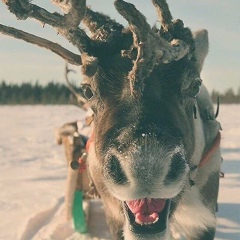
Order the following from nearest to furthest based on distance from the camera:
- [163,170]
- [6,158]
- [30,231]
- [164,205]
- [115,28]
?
1. [163,170]
2. [164,205]
3. [115,28]
4. [30,231]
5. [6,158]

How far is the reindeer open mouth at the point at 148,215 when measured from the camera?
273 cm

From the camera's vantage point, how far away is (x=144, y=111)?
8.72 ft

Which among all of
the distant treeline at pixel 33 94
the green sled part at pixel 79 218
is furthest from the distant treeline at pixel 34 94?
the green sled part at pixel 79 218

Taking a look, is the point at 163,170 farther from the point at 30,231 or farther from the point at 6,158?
the point at 6,158

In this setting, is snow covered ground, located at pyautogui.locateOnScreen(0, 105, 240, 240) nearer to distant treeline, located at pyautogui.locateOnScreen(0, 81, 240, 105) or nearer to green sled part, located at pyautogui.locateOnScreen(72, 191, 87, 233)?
green sled part, located at pyautogui.locateOnScreen(72, 191, 87, 233)

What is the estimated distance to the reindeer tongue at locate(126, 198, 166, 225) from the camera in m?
2.73

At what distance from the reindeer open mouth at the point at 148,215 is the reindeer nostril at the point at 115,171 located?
0.95 ft

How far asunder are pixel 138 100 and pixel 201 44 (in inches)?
56.6

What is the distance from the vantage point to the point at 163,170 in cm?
244

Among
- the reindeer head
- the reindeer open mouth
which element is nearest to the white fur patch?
the reindeer head

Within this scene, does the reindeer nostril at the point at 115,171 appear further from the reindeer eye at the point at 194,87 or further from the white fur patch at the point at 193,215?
the white fur patch at the point at 193,215

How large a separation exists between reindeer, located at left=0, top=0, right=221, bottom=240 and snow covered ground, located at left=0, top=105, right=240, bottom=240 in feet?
4.99

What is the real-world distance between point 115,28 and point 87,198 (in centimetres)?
221

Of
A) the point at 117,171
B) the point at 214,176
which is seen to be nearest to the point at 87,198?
the point at 214,176
